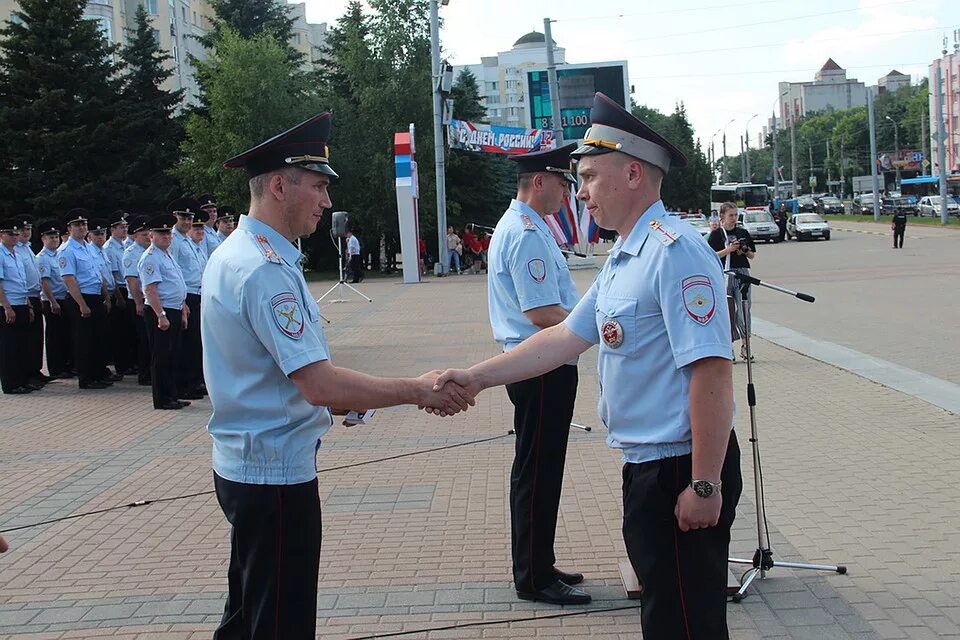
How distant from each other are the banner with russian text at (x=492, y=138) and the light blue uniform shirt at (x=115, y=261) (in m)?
23.0

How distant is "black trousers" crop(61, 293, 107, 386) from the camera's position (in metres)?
13.2

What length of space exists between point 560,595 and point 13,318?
33.8 ft

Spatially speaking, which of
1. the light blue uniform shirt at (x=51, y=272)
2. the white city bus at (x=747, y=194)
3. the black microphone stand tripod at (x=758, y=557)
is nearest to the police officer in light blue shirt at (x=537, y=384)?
the black microphone stand tripod at (x=758, y=557)

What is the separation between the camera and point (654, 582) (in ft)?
10.1

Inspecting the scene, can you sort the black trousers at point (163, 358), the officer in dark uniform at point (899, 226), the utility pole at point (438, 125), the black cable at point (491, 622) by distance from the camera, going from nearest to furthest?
the black cable at point (491, 622) → the black trousers at point (163, 358) → the officer in dark uniform at point (899, 226) → the utility pole at point (438, 125)

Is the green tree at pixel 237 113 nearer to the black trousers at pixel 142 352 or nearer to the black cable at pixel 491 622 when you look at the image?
the black trousers at pixel 142 352

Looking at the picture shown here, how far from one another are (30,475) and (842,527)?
20.5 ft

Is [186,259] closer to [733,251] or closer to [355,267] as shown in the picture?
[733,251]

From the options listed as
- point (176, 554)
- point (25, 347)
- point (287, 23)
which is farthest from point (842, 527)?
point (287, 23)

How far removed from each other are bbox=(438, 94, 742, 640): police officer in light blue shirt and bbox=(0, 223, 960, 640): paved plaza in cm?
154

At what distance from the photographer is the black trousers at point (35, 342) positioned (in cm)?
1345

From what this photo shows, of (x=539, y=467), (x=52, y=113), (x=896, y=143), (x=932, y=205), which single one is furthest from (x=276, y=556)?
(x=896, y=143)

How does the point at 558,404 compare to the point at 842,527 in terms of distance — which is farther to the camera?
the point at 842,527

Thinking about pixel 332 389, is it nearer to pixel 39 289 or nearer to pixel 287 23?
pixel 39 289
